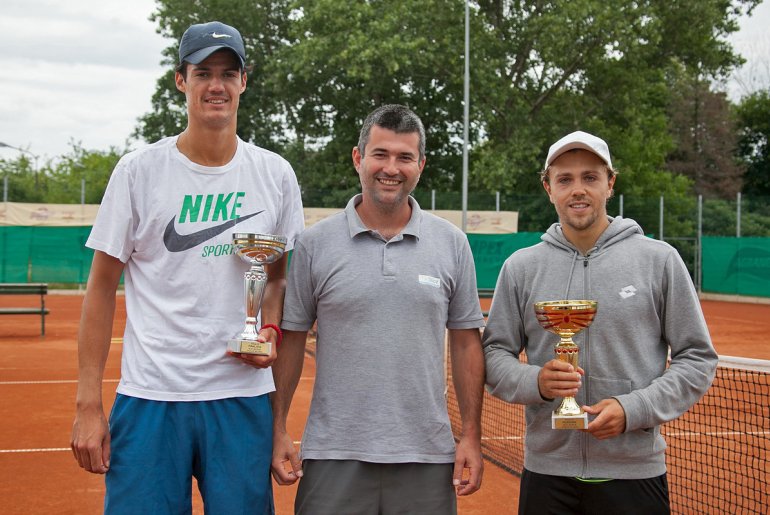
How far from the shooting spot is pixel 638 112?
3009 cm

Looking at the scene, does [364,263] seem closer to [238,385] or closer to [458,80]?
[238,385]

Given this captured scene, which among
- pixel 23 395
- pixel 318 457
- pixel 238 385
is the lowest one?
pixel 23 395

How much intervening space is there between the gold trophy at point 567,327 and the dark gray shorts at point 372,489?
0.45 metres

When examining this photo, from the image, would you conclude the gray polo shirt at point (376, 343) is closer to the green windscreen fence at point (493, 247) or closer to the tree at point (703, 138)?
the green windscreen fence at point (493, 247)

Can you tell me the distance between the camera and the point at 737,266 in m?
24.0

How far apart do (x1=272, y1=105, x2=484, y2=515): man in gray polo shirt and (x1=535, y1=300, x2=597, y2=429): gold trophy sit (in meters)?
A: 0.29

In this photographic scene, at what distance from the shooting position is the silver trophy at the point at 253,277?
254cm

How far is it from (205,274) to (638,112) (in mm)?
29590

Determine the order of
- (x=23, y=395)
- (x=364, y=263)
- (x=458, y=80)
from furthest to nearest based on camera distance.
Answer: (x=458, y=80) → (x=23, y=395) → (x=364, y=263)

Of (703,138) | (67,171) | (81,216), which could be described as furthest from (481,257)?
(67,171)

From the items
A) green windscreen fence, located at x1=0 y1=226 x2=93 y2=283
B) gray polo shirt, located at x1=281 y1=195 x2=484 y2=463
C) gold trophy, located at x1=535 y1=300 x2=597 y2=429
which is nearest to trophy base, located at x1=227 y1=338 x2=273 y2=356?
gray polo shirt, located at x1=281 y1=195 x2=484 y2=463

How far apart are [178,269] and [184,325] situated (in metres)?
0.18

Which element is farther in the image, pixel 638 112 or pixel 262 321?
pixel 638 112

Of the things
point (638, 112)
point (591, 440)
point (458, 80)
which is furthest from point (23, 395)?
point (638, 112)
